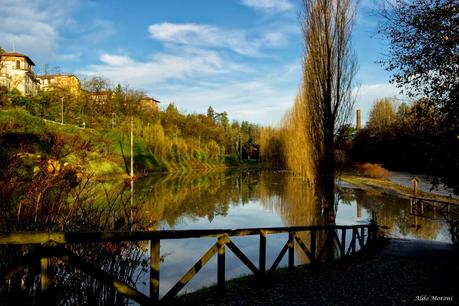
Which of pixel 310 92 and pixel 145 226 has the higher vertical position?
pixel 310 92

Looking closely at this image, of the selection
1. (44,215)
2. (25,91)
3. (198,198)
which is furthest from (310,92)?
(25,91)

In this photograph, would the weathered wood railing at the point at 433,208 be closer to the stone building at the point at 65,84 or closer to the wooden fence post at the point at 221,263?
the wooden fence post at the point at 221,263

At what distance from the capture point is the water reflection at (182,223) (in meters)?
4.86

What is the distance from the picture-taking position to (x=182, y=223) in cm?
1512

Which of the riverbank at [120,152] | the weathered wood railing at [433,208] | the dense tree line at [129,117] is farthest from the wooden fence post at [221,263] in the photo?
the dense tree line at [129,117]

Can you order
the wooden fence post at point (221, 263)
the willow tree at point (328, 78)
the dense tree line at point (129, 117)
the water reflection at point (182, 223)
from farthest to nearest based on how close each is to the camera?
the dense tree line at point (129, 117)
the willow tree at point (328, 78)
the wooden fence post at point (221, 263)
the water reflection at point (182, 223)

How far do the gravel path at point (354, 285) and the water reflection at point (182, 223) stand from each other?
1.43m

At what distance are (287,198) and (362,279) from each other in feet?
57.6

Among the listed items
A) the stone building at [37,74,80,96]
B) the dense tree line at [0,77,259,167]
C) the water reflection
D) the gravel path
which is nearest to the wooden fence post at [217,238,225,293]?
the gravel path

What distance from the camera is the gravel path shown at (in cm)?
551

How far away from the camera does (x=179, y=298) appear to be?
5.67 metres

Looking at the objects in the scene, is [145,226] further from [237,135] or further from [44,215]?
[237,135]

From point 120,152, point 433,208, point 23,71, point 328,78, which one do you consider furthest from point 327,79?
point 23,71

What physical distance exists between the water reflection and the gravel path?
4.70 ft
